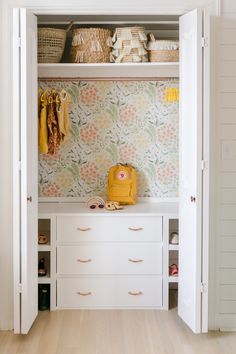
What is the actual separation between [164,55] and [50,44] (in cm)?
83

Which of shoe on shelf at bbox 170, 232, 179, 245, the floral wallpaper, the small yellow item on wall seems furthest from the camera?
the floral wallpaper

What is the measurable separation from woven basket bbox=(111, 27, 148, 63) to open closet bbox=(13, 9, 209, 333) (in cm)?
6

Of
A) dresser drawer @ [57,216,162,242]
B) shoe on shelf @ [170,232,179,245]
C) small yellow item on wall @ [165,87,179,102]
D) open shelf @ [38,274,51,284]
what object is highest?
small yellow item on wall @ [165,87,179,102]

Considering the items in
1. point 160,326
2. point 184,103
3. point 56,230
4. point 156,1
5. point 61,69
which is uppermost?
point 156,1

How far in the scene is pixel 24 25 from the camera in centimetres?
375

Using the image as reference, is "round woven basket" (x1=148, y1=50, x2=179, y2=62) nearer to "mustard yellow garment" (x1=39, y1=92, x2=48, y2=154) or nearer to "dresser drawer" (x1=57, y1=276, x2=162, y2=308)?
"mustard yellow garment" (x1=39, y1=92, x2=48, y2=154)

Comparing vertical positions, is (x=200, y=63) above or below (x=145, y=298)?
above

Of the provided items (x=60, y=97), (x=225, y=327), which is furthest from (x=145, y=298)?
(x=60, y=97)

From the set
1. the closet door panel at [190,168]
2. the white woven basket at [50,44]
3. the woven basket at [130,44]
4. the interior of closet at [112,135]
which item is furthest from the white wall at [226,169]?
the white woven basket at [50,44]

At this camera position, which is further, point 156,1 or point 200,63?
point 156,1

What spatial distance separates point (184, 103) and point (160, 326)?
1.51m

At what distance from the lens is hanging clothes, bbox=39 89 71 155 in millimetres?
4508

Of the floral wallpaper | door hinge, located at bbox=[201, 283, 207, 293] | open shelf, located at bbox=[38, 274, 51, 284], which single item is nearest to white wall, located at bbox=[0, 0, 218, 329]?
open shelf, located at bbox=[38, 274, 51, 284]

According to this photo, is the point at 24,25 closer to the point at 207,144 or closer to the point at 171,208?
the point at 207,144
